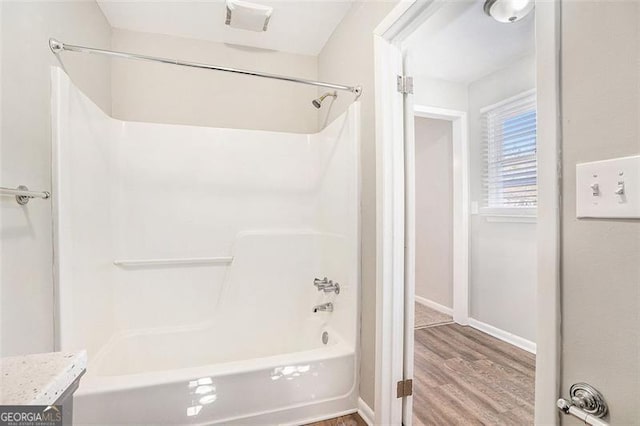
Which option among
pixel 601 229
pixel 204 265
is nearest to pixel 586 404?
pixel 601 229

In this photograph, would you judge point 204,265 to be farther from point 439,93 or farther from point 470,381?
point 439,93

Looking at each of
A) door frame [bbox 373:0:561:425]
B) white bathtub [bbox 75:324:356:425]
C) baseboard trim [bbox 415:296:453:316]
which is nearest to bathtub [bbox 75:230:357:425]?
white bathtub [bbox 75:324:356:425]

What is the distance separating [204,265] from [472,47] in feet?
9.01

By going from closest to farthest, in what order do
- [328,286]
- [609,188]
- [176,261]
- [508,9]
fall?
[609,188] < [508,9] < [328,286] < [176,261]

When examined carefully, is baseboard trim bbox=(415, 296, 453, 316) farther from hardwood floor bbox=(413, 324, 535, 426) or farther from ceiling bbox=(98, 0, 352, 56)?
ceiling bbox=(98, 0, 352, 56)

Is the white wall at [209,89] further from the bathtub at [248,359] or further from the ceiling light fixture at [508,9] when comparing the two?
the ceiling light fixture at [508,9]

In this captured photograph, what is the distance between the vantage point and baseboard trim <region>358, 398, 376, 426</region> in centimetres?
160

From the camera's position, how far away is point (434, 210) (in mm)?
3566

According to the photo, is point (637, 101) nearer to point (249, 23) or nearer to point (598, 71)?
point (598, 71)

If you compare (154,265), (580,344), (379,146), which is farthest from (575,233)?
(154,265)

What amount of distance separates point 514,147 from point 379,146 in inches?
73.5

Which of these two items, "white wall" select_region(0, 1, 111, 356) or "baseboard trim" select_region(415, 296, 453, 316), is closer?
"white wall" select_region(0, 1, 111, 356)

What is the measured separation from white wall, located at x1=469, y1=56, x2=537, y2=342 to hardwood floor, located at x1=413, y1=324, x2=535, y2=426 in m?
0.24

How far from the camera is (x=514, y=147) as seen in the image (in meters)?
2.71
